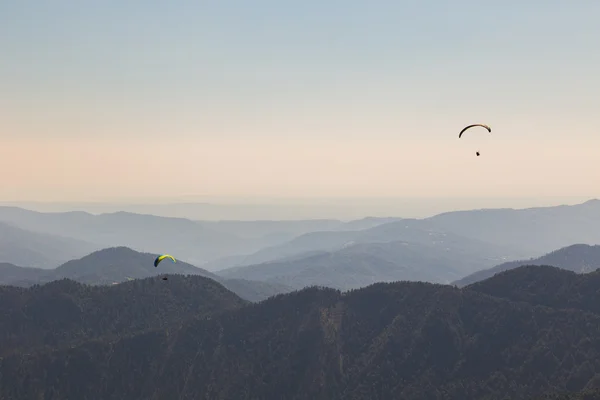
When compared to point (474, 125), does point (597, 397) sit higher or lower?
lower

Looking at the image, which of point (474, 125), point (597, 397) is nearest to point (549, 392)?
point (597, 397)

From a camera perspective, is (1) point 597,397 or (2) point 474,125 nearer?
(2) point 474,125

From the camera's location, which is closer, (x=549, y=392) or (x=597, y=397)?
(x=597, y=397)

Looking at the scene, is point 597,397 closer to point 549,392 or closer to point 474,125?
point 549,392

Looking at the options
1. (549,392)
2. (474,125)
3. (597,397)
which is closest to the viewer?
(474,125)

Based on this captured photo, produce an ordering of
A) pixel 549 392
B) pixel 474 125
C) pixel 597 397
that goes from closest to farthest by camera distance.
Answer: pixel 474 125 < pixel 597 397 < pixel 549 392

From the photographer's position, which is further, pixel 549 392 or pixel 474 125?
pixel 549 392

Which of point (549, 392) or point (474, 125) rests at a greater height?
point (474, 125)
